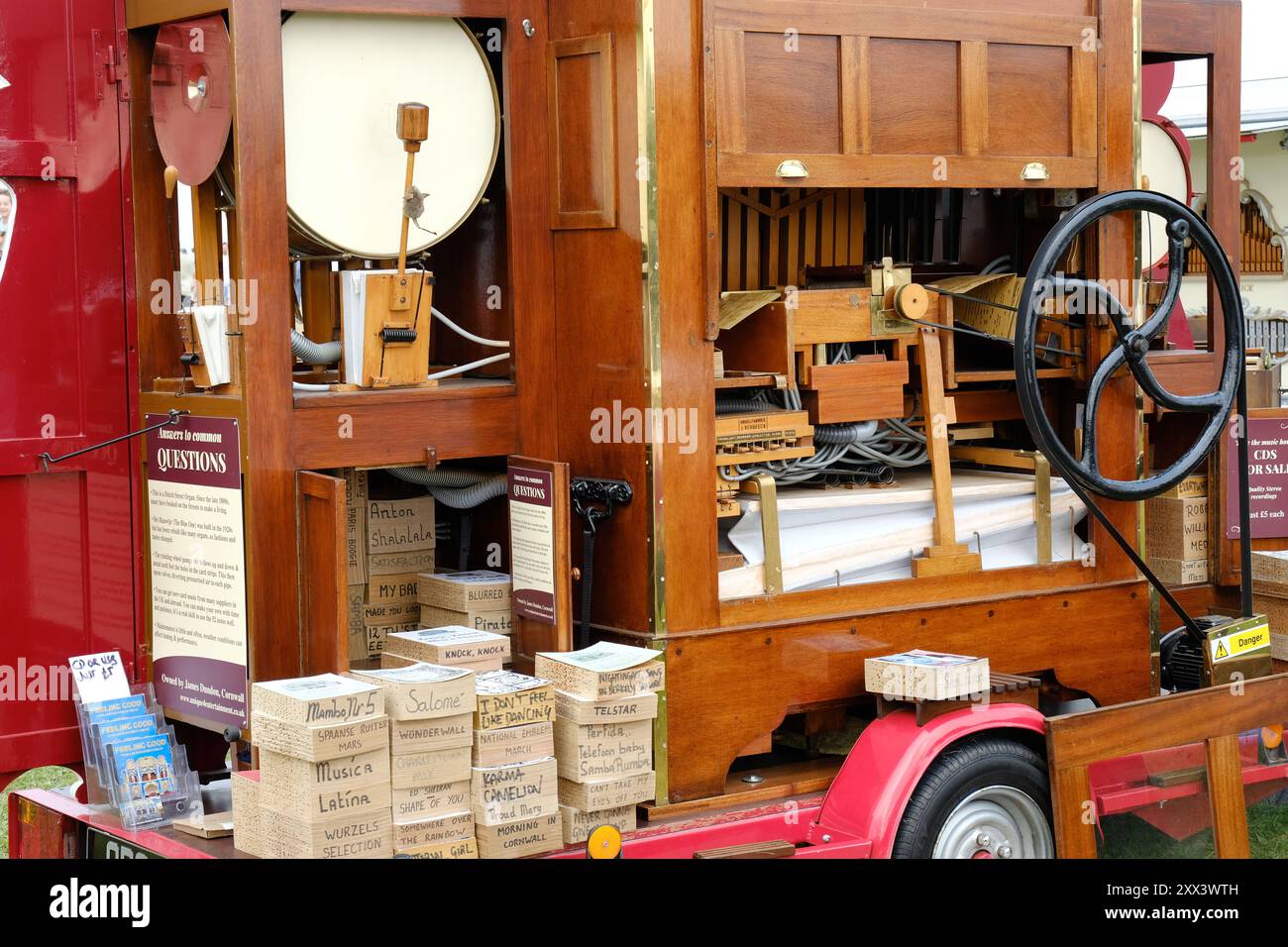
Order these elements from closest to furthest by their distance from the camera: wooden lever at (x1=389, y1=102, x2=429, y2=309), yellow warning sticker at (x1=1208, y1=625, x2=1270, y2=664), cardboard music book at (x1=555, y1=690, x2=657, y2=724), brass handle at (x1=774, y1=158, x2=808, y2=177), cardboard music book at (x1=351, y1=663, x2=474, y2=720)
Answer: cardboard music book at (x1=351, y1=663, x2=474, y2=720) → cardboard music book at (x1=555, y1=690, x2=657, y2=724) → wooden lever at (x1=389, y1=102, x2=429, y2=309) → brass handle at (x1=774, y1=158, x2=808, y2=177) → yellow warning sticker at (x1=1208, y1=625, x2=1270, y2=664)

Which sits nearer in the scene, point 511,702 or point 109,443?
point 511,702

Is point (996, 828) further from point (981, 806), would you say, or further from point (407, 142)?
point (407, 142)

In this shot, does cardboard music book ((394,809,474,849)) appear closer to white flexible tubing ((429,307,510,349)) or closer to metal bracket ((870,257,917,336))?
white flexible tubing ((429,307,510,349))

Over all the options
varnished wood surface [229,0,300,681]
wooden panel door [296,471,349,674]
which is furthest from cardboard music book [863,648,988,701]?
varnished wood surface [229,0,300,681]

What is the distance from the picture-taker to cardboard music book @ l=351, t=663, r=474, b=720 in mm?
4062

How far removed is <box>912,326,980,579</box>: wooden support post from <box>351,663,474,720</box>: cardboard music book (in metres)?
1.71

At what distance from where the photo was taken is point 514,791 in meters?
4.24

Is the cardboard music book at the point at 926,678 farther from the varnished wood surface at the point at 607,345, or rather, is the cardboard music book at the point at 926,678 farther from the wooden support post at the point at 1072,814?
the varnished wood surface at the point at 607,345

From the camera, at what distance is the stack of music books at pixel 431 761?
160 inches

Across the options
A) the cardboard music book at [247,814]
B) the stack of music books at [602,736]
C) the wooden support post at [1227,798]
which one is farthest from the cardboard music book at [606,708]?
the wooden support post at [1227,798]

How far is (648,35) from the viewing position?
4547 mm

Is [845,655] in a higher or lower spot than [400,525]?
lower

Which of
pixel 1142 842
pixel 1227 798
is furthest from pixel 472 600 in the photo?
pixel 1227 798

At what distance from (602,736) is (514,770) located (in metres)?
0.27
